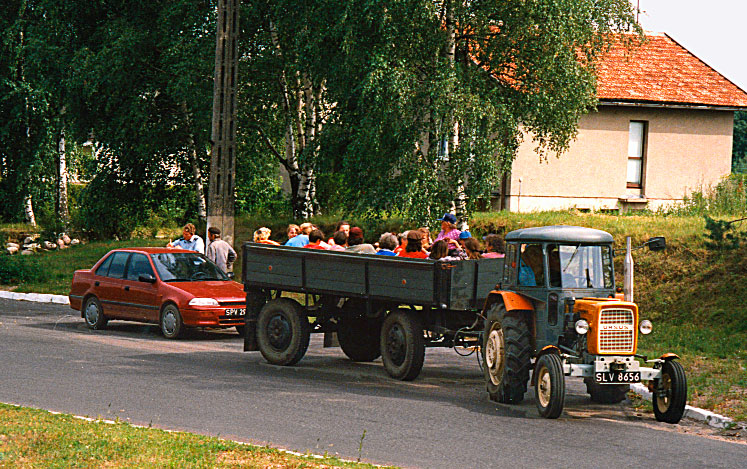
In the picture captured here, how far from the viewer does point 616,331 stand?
11.2 m

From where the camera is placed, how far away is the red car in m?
18.3

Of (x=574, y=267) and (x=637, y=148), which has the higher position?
(x=637, y=148)

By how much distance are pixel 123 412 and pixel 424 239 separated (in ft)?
22.0

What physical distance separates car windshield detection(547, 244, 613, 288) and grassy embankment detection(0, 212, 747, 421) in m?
2.02

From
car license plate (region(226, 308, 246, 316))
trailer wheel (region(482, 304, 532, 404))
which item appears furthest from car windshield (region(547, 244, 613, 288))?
car license plate (region(226, 308, 246, 316))

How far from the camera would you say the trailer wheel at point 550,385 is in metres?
11.0

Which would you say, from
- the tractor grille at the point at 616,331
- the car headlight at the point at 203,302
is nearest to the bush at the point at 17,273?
the car headlight at the point at 203,302

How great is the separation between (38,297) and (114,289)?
7520 millimetres

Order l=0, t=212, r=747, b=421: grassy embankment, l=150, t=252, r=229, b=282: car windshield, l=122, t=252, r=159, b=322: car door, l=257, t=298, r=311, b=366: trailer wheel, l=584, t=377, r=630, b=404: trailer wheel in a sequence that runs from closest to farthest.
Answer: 1. l=584, t=377, r=630, b=404: trailer wheel
2. l=0, t=212, r=747, b=421: grassy embankment
3. l=257, t=298, r=311, b=366: trailer wheel
4. l=122, t=252, r=159, b=322: car door
5. l=150, t=252, r=229, b=282: car windshield

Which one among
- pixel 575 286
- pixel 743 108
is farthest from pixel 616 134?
pixel 575 286

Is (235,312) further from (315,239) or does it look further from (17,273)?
(17,273)

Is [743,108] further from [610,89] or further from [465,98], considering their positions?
[465,98]

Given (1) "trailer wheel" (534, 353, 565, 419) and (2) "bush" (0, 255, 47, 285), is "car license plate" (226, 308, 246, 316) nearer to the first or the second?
(1) "trailer wheel" (534, 353, 565, 419)

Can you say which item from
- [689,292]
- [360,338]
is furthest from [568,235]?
[689,292]
